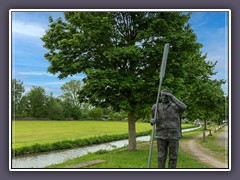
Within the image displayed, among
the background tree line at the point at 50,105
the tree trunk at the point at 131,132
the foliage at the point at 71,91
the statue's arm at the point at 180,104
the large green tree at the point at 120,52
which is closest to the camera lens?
the statue's arm at the point at 180,104

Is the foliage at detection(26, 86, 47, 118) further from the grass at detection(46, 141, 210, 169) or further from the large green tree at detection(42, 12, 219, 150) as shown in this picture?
the large green tree at detection(42, 12, 219, 150)

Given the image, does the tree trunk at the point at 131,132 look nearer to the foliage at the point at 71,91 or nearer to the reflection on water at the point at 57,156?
the reflection on water at the point at 57,156

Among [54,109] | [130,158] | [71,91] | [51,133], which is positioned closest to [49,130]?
[51,133]

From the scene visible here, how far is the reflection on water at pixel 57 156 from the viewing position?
813cm

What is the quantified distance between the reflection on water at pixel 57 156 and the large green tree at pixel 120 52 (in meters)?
2.07

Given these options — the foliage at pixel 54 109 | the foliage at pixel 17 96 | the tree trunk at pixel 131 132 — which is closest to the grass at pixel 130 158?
the tree trunk at pixel 131 132

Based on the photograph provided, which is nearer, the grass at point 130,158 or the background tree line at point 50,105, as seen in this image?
the background tree line at point 50,105

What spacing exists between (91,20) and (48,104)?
3.43 metres

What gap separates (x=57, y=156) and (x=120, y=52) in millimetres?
4087

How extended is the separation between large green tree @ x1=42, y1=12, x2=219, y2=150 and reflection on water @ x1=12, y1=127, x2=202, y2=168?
6.79ft

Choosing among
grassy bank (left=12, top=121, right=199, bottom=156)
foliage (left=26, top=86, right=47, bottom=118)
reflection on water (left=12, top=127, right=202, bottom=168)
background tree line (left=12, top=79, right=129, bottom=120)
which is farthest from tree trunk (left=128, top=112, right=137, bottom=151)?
foliage (left=26, top=86, right=47, bottom=118)
